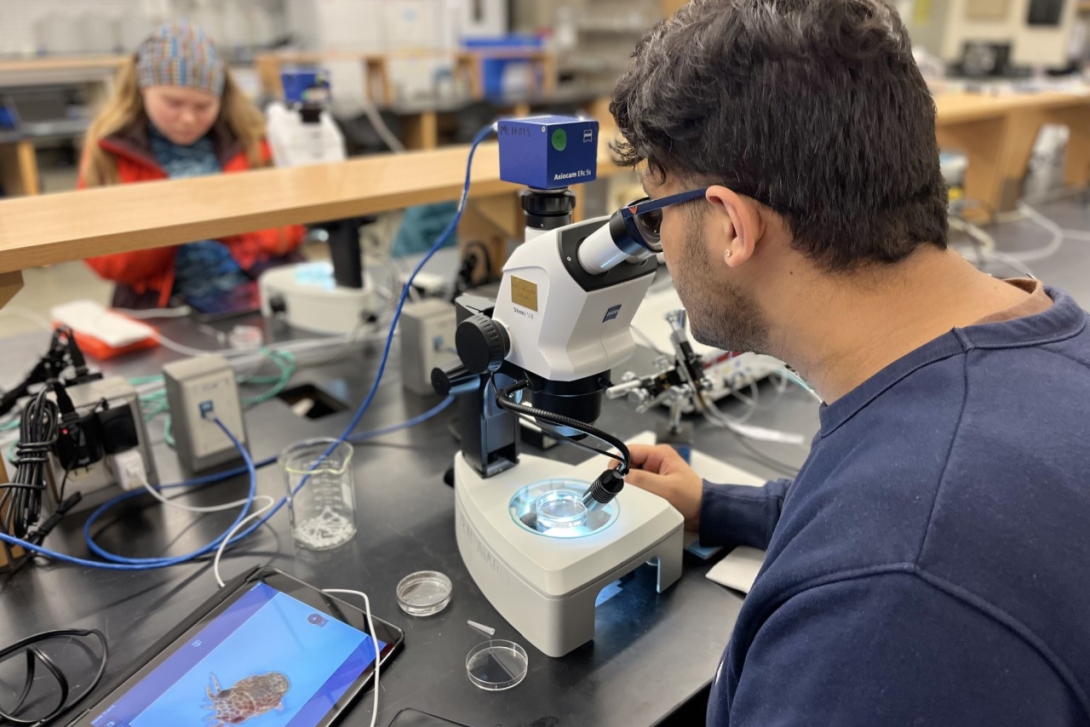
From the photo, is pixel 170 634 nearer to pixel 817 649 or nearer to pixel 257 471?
pixel 257 471

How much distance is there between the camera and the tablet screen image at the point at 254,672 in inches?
31.4

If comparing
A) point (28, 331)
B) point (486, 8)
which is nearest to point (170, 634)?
point (28, 331)

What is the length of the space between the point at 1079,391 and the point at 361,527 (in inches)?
34.7

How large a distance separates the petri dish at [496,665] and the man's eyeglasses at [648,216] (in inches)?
18.9

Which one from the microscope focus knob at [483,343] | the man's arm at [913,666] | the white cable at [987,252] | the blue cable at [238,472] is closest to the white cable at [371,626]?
the blue cable at [238,472]

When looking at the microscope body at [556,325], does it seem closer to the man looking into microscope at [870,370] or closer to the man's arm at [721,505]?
the man looking into microscope at [870,370]

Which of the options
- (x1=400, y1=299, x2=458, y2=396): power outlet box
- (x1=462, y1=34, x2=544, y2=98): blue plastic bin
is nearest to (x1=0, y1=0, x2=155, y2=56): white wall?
(x1=462, y1=34, x2=544, y2=98): blue plastic bin

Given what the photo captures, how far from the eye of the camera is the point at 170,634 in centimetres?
89

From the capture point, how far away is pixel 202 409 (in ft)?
4.06

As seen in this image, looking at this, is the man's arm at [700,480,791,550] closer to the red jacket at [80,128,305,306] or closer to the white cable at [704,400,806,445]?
the white cable at [704,400,806,445]

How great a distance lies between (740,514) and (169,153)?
205 centimetres

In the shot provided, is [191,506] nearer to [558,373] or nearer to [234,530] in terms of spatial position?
[234,530]

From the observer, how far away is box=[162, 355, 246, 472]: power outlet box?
122 cm

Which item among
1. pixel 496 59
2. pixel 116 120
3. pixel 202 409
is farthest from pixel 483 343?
pixel 496 59
